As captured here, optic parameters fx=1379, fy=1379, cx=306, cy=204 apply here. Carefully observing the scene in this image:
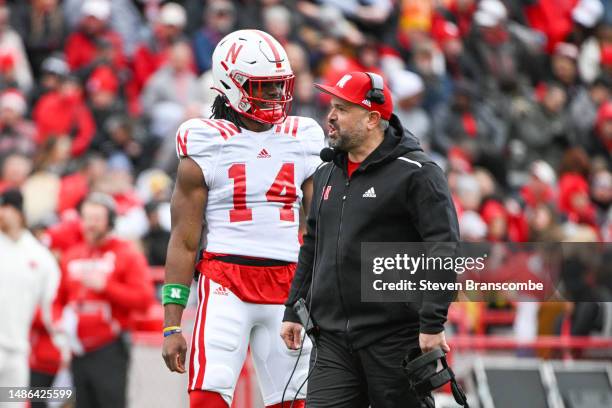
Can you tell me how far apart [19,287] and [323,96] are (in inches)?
231

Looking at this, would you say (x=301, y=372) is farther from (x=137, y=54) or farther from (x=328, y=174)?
(x=137, y=54)

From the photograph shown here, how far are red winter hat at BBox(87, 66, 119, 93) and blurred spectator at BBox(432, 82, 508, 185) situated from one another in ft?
12.7

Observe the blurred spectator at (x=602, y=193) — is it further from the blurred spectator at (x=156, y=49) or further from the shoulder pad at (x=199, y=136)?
the shoulder pad at (x=199, y=136)

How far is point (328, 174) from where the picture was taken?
6.65 meters

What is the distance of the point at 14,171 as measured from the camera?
41.0 feet

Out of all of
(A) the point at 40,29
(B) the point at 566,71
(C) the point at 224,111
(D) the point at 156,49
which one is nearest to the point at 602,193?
(B) the point at 566,71

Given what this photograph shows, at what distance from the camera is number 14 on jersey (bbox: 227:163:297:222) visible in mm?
6848

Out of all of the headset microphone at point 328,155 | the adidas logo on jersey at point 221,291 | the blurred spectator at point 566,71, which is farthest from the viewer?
the blurred spectator at point 566,71

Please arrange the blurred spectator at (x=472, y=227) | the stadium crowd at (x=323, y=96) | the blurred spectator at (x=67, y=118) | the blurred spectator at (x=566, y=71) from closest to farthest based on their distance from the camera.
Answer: the stadium crowd at (x=323, y=96), the blurred spectator at (x=472, y=227), the blurred spectator at (x=67, y=118), the blurred spectator at (x=566, y=71)

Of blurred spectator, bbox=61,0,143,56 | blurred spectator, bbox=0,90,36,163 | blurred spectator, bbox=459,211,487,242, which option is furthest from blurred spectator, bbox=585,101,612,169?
blurred spectator, bbox=0,90,36,163

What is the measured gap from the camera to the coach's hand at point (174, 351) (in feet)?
22.0

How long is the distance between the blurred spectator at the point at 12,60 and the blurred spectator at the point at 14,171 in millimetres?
1590

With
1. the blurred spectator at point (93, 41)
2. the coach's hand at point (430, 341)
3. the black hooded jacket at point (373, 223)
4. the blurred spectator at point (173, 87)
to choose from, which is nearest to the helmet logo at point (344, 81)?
the black hooded jacket at point (373, 223)

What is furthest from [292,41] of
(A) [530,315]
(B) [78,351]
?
(B) [78,351]
